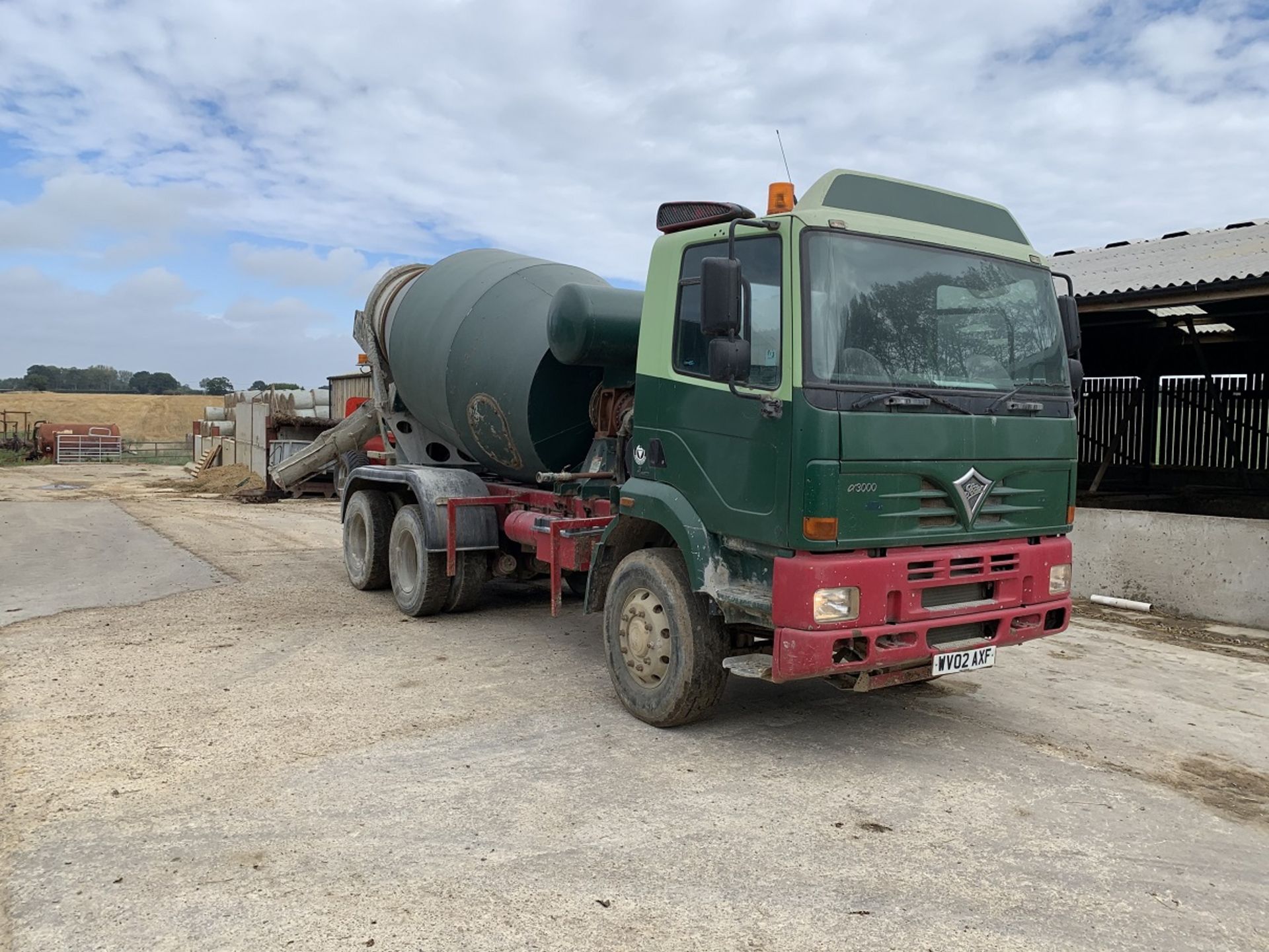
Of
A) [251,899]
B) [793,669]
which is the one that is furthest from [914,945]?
[251,899]

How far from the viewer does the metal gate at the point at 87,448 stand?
37875 millimetres

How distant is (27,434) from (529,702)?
1693 inches

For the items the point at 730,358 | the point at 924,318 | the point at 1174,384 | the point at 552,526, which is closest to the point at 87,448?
the point at 552,526

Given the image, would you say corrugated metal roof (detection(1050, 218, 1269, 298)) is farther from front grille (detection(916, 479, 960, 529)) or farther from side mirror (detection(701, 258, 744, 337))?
side mirror (detection(701, 258, 744, 337))

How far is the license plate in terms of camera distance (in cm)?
470

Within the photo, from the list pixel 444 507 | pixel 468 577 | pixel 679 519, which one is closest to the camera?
pixel 679 519

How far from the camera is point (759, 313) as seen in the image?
4.62m

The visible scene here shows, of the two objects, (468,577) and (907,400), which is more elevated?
(907,400)

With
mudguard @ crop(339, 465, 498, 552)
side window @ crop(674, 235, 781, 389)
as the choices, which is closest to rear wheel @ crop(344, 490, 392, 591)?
mudguard @ crop(339, 465, 498, 552)

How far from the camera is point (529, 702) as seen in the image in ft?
19.3

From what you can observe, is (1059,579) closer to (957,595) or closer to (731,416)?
(957,595)

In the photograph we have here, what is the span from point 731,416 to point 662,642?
4.31ft

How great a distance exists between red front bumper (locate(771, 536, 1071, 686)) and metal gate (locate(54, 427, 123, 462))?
40538mm

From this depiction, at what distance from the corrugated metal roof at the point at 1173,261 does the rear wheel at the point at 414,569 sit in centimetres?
682
